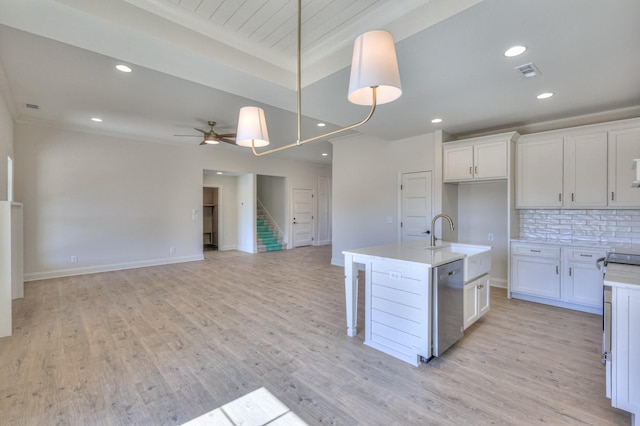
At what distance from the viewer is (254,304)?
4.06m

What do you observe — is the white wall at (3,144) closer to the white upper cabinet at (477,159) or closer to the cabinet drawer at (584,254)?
the white upper cabinet at (477,159)

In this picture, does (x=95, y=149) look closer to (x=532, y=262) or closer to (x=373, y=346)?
(x=373, y=346)

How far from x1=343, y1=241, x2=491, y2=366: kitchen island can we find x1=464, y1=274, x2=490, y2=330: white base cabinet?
5.3 inches

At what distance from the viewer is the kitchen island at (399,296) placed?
7.98ft

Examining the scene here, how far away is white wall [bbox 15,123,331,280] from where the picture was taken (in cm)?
532

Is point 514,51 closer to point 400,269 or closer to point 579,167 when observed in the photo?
point 400,269

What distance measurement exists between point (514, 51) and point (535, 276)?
10.3ft

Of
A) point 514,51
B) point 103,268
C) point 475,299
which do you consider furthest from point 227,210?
point 514,51

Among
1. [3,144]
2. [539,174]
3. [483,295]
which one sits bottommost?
[483,295]

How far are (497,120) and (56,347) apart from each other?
20.1 feet

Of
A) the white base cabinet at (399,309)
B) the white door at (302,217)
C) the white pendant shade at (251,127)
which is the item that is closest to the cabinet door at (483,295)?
the white base cabinet at (399,309)

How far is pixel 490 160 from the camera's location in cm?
448

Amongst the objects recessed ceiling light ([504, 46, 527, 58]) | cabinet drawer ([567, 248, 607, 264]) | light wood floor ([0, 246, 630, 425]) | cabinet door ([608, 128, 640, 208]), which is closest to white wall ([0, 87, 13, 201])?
light wood floor ([0, 246, 630, 425])

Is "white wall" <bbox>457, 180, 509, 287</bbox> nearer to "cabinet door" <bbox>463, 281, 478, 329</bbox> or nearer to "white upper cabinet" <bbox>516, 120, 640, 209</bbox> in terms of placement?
"white upper cabinet" <bbox>516, 120, 640, 209</bbox>
